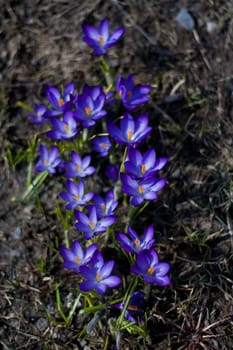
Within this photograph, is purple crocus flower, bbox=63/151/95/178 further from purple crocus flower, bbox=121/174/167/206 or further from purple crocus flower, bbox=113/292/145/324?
purple crocus flower, bbox=113/292/145/324

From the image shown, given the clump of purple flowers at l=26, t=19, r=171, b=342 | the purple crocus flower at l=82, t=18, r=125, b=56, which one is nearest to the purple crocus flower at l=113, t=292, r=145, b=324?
the clump of purple flowers at l=26, t=19, r=171, b=342

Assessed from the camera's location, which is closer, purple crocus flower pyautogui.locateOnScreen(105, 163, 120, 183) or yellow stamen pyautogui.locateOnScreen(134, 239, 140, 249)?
yellow stamen pyautogui.locateOnScreen(134, 239, 140, 249)

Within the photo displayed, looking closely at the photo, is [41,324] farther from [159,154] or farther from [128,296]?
[159,154]

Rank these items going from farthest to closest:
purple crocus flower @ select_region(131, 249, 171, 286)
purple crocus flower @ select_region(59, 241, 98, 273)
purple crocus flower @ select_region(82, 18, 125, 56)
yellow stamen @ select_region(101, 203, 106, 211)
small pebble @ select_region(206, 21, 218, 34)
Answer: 1. small pebble @ select_region(206, 21, 218, 34)
2. purple crocus flower @ select_region(82, 18, 125, 56)
3. yellow stamen @ select_region(101, 203, 106, 211)
4. purple crocus flower @ select_region(59, 241, 98, 273)
5. purple crocus flower @ select_region(131, 249, 171, 286)

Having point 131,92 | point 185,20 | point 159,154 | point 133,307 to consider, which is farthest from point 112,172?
point 185,20

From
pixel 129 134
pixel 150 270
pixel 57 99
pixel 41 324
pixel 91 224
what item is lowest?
pixel 41 324

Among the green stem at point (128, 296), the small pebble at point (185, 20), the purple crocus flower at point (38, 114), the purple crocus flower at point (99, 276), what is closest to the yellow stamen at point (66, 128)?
the purple crocus flower at point (38, 114)

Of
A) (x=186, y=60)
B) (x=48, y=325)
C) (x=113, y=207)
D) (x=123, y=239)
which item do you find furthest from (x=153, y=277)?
(x=186, y=60)
